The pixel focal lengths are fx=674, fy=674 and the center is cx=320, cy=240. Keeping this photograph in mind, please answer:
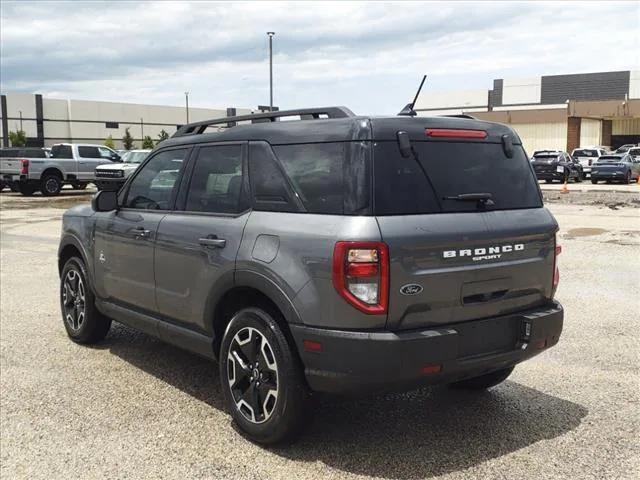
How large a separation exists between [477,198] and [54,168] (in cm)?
2681

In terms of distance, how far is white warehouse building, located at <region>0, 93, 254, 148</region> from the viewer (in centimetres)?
8056

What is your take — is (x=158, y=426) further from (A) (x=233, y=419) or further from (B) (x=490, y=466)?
(B) (x=490, y=466)

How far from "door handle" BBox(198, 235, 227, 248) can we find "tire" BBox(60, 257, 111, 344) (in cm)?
204

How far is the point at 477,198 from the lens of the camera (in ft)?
12.8

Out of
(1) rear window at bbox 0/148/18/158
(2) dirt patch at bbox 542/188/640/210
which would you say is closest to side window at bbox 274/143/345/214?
(2) dirt patch at bbox 542/188/640/210

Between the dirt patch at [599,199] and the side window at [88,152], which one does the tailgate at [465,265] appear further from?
the side window at [88,152]

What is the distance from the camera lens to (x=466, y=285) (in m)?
3.72

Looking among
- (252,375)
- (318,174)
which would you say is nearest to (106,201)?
(252,375)

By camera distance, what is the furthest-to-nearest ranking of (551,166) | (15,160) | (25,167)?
1. (551,166)
2. (15,160)
3. (25,167)

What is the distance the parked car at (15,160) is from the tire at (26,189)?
0.59 ft

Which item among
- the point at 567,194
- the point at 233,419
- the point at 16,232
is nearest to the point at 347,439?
the point at 233,419

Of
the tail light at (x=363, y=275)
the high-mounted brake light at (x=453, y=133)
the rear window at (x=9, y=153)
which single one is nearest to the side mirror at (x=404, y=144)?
the high-mounted brake light at (x=453, y=133)

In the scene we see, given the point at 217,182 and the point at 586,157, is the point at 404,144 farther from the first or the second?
the point at 586,157

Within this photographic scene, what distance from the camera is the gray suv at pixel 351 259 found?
3498mm
